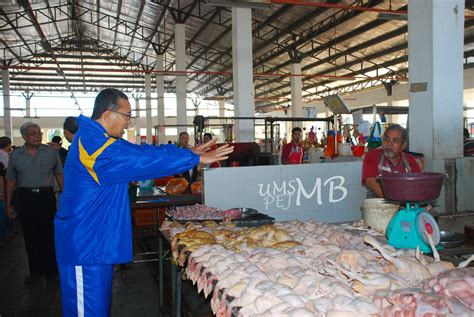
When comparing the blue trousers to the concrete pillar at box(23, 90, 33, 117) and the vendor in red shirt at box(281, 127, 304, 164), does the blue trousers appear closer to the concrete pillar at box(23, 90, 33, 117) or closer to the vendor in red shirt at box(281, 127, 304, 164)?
the vendor in red shirt at box(281, 127, 304, 164)

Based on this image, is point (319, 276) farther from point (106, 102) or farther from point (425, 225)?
point (106, 102)

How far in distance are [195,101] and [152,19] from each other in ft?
48.4

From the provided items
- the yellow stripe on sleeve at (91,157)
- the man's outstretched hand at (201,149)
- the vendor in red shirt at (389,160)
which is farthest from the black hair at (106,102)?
the vendor in red shirt at (389,160)

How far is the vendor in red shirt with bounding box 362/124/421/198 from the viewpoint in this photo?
353cm

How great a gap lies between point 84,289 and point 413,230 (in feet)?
6.10

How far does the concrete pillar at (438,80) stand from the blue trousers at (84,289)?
156 inches

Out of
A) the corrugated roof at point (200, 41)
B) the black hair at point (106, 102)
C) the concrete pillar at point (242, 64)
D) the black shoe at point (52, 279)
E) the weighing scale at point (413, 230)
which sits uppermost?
the corrugated roof at point (200, 41)

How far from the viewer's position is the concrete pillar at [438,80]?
4672 millimetres

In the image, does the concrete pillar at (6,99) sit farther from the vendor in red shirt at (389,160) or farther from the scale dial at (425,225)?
the scale dial at (425,225)

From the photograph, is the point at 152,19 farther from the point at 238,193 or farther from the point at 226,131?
the point at 238,193

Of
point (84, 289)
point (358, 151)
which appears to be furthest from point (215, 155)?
point (358, 151)

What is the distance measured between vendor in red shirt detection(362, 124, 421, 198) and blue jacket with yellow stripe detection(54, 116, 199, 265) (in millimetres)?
1976

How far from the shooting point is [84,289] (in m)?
2.33

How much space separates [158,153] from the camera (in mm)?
2184
